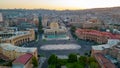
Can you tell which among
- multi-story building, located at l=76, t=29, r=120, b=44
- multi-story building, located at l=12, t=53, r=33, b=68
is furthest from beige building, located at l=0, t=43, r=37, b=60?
multi-story building, located at l=76, t=29, r=120, b=44

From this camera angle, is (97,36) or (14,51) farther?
(97,36)

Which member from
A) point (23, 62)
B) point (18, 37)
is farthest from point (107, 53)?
point (18, 37)

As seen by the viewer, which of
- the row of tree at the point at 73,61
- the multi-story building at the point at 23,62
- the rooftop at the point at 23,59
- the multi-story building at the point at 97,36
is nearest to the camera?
the multi-story building at the point at 23,62

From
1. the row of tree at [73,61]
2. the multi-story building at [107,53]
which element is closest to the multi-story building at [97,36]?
the multi-story building at [107,53]

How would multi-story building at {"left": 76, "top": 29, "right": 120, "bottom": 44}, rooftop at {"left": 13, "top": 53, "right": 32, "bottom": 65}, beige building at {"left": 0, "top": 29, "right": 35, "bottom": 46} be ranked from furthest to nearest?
multi-story building at {"left": 76, "top": 29, "right": 120, "bottom": 44} < beige building at {"left": 0, "top": 29, "right": 35, "bottom": 46} < rooftop at {"left": 13, "top": 53, "right": 32, "bottom": 65}

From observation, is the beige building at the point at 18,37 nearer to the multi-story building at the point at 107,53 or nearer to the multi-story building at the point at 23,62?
the multi-story building at the point at 23,62

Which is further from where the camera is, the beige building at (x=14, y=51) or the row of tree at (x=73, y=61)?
the beige building at (x=14, y=51)

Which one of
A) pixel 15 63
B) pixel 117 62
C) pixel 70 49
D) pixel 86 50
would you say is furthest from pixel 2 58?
pixel 117 62

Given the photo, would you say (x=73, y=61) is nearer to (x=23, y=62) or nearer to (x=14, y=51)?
(x=23, y=62)

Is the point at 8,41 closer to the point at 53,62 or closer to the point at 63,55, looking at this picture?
the point at 63,55

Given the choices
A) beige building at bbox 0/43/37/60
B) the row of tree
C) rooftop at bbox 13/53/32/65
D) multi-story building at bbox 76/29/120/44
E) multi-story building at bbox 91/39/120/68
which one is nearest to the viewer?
rooftop at bbox 13/53/32/65

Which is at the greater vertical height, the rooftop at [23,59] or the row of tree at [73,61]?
the rooftop at [23,59]

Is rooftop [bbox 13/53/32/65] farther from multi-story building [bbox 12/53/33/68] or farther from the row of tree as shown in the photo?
the row of tree
